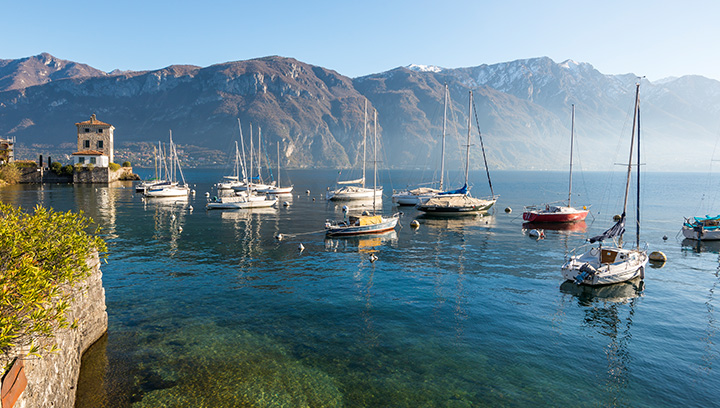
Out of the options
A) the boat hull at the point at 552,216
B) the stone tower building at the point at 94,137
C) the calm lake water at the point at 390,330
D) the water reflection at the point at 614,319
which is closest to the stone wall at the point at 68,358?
the calm lake water at the point at 390,330

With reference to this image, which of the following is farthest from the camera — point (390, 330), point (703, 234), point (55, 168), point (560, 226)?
point (55, 168)

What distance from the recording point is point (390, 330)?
2019 cm

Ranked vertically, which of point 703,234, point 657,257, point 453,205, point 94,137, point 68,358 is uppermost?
point 94,137

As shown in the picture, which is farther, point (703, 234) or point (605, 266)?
point (703, 234)

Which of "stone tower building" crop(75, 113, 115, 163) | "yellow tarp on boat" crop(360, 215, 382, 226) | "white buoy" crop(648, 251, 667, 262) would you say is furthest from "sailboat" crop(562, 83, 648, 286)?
"stone tower building" crop(75, 113, 115, 163)

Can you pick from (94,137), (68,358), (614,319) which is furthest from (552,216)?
(94,137)

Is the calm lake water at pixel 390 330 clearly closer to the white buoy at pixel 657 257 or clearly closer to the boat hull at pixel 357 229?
the white buoy at pixel 657 257

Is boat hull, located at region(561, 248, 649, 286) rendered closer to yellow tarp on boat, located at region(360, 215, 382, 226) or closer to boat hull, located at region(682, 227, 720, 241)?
yellow tarp on boat, located at region(360, 215, 382, 226)

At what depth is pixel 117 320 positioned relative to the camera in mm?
20172

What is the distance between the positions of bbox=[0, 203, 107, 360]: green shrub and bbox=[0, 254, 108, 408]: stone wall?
23.6 inches

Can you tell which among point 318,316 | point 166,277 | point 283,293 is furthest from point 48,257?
point 166,277

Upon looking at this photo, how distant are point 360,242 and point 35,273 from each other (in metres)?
35.8

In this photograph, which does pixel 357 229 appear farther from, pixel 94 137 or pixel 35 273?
pixel 94 137

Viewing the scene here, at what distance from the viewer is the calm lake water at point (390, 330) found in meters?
14.7
